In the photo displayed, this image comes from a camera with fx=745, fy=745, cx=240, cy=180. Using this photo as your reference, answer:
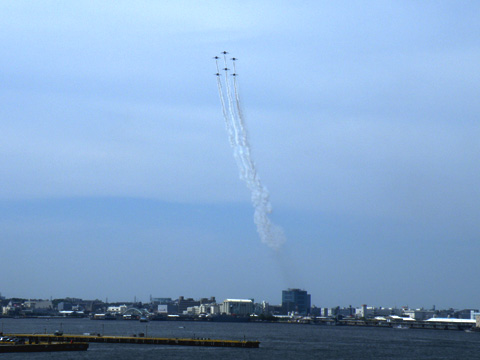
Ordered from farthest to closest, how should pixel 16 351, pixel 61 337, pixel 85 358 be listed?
pixel 61 337, pixel 16 351, pixel 85 358

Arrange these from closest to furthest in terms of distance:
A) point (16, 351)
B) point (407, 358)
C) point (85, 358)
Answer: point (85, 358) → point (16, 351) → point (407, 358)

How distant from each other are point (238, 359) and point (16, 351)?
32211mm

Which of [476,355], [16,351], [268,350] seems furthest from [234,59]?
[476,355]

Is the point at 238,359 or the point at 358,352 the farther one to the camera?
the point at 358,352

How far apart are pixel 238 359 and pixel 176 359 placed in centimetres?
861

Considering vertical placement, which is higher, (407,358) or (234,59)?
(234,59)

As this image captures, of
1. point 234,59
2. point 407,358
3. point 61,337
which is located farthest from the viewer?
point 61,337

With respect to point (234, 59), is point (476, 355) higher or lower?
lower

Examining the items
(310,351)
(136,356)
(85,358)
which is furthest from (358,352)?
(85,358)

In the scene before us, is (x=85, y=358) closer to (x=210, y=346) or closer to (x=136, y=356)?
(x=136, y=356)

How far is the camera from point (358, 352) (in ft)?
409

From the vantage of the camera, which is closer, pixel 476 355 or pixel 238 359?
pixel 238 359

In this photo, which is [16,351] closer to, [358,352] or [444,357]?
[358,352]

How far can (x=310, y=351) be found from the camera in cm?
12294
